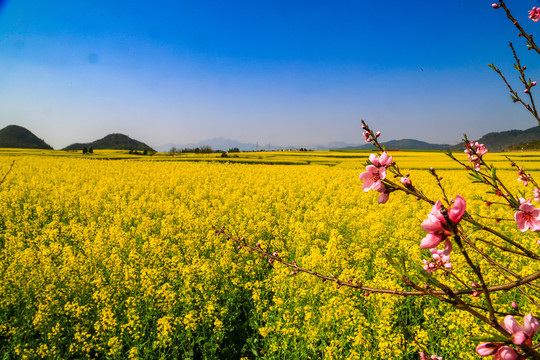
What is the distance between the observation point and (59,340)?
12.7ft

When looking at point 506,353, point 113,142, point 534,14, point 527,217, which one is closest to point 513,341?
point 506,353

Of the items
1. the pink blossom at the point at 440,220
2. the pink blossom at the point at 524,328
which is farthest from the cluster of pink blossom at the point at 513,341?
the pink blossom at the point at 440,220

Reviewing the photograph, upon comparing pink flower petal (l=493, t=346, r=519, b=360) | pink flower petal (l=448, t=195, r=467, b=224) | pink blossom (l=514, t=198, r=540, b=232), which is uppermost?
pink flower petal (l=448, t=195, r=467, b=224)

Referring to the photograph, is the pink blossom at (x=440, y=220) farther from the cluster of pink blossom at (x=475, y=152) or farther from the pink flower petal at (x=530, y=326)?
the cluster of pink blossom at (x=475, y=152)

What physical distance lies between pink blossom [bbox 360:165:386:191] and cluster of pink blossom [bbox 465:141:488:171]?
3.03ft

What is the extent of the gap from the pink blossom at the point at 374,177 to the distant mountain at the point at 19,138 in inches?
6793

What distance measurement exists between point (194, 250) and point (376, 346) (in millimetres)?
4364

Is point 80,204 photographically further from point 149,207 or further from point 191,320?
point 191,320

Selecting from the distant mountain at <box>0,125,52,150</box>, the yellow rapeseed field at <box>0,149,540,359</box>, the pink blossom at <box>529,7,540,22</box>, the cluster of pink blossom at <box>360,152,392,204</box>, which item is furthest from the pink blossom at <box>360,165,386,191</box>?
the distant mountain at <box>0,125,52,150</box>

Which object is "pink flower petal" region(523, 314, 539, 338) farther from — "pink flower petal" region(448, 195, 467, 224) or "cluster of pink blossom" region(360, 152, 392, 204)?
"cluster of pink blossom" region(360, 152, 392, 204)

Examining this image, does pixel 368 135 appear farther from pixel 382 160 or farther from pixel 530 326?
pixel 530 326

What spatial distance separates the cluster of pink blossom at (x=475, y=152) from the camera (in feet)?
5.67

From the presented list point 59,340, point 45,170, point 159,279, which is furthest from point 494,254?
point 45,170

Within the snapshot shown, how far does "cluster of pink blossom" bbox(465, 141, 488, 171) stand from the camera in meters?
1.73
